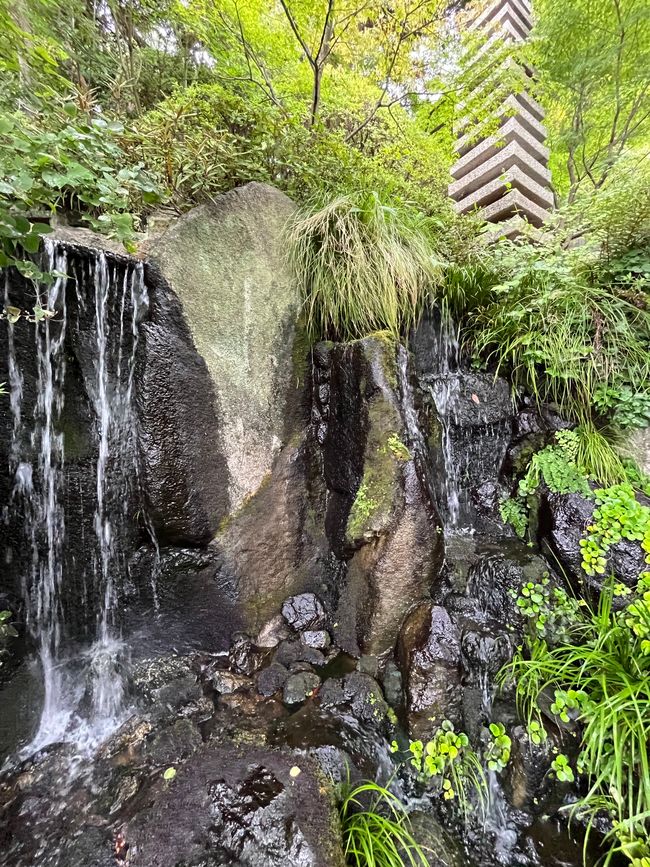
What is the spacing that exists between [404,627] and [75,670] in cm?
235

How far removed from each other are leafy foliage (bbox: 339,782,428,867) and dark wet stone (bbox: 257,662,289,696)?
0.77 m

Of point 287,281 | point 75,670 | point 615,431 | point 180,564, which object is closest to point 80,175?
point 287,281

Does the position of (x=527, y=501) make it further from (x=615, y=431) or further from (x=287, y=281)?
(x=287, y=281)

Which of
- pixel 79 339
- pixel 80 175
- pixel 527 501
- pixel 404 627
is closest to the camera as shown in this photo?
pixel 80 175

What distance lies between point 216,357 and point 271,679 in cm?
242

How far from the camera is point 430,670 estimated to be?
2254 mm

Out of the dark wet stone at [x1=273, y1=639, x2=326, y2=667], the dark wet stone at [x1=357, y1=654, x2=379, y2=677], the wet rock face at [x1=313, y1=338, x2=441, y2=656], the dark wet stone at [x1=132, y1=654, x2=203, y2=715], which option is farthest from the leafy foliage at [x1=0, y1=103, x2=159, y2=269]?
the dark wet stone at [x1=357, y1=654, x2=379, y2=677]

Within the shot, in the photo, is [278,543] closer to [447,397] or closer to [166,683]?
[166,683]

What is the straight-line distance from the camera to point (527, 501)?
3.37 meters

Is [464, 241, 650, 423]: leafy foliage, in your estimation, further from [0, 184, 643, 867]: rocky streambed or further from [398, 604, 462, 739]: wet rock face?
[398, 604, 462, 739]: wet rock face

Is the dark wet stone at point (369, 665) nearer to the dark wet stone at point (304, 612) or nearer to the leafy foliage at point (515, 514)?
the dark wet stone at point (304, 612)

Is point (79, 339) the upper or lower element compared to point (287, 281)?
lower

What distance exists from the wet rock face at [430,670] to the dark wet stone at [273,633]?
3.12ft

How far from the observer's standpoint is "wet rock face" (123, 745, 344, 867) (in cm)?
147
